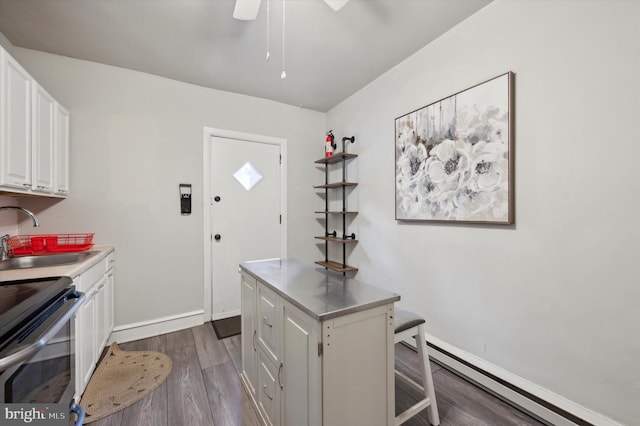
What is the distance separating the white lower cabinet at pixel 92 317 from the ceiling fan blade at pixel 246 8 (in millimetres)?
1828

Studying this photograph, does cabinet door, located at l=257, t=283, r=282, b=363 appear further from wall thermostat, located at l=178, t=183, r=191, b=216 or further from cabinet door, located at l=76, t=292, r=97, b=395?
Result: wall thermostat, located at l=178, t=183, r=191, b=216

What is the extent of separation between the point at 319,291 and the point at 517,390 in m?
1.52

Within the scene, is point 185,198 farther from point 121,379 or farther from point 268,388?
point 268,388

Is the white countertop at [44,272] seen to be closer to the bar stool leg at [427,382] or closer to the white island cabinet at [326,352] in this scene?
the white island cabinet at [326,352]

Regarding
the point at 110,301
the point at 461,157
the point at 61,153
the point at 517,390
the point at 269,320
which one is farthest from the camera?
the point at 110,301

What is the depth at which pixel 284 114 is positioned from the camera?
134 inches

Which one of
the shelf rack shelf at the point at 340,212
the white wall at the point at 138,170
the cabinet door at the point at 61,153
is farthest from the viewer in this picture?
the shelf rack shelf at the point at 340,212

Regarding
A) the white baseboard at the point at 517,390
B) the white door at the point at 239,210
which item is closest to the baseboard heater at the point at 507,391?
the white baseboard at the point at 517,390

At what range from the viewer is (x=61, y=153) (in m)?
2.15

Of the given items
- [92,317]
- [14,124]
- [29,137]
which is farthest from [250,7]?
[92,317]

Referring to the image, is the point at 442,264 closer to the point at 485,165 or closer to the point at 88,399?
the point at 485,165

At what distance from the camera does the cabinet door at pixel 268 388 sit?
1.29 metres

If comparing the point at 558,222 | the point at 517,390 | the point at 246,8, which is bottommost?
the point at 517,390

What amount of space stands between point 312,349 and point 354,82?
9.05 ft
